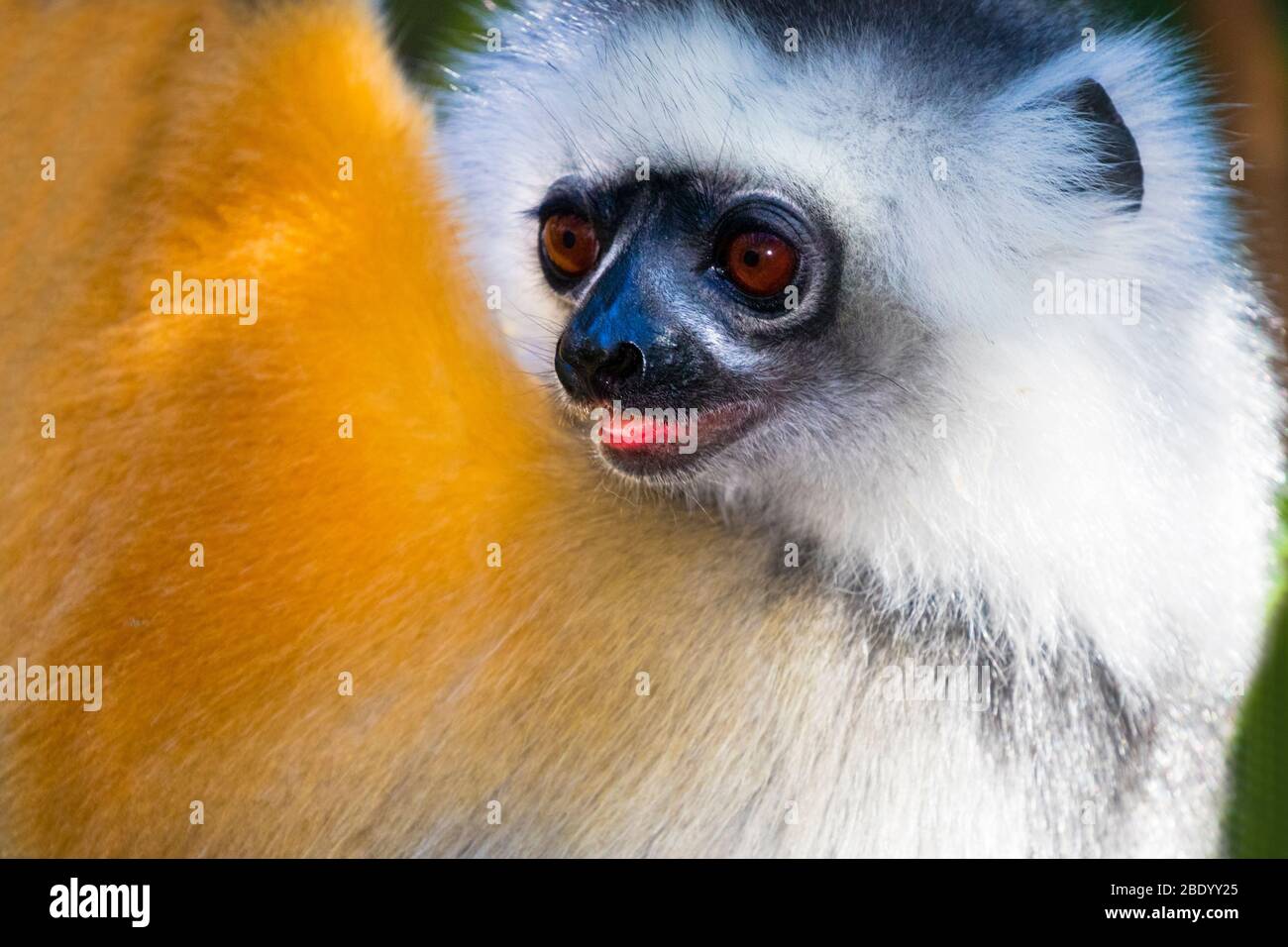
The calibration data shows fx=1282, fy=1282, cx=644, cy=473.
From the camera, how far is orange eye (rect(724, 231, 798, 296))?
7.72 feet

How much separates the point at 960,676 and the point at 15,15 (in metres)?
2.11

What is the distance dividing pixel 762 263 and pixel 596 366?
0.36 meters

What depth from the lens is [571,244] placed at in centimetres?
262

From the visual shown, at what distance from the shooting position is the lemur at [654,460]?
2.23 meters
